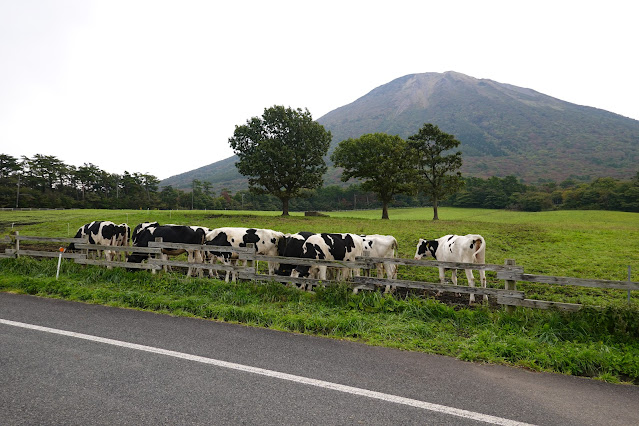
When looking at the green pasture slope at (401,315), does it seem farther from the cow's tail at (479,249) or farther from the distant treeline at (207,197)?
the distant treeline at (207,197)

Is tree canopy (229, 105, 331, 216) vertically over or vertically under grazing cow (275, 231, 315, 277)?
over

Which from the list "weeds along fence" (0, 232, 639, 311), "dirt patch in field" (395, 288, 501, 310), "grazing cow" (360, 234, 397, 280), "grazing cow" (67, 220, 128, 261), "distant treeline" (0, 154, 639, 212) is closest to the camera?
"weeds along fence" (0, 232, 639, 311)

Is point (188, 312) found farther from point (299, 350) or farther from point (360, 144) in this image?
point (360, 144)

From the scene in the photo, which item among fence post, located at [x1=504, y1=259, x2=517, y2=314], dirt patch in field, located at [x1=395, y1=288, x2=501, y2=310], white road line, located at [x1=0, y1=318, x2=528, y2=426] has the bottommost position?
dirt patch in field, located at [x1=395, y1=288, x2=501, y2=310]

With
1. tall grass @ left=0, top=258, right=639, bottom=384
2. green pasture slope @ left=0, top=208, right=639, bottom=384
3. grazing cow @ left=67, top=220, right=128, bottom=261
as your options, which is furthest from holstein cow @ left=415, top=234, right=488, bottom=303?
grazing cow @ left=67, top=220, right=128, bottom=261

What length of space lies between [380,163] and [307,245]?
2918cm

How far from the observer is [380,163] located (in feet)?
127

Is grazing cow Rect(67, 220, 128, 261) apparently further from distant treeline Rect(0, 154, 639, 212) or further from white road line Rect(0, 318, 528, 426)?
distant treeline Rect(0, 154, 639, 212)

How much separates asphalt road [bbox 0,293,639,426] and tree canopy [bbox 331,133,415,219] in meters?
34.2

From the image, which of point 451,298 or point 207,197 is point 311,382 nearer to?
point 451,298

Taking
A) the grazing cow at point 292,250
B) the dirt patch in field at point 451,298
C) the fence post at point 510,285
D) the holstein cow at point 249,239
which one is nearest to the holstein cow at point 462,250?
the dirt patch in field at point 451,298

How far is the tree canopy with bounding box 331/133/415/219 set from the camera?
38750 millimetres

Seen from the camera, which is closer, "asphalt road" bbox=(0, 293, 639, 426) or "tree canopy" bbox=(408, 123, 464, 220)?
"asphalt road" bbox=(0, 293, 639, 426)

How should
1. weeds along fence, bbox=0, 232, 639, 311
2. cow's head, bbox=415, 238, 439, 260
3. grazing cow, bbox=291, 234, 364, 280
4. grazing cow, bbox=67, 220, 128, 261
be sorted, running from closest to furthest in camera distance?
weeds along fence, bbox=0, 232, 639, 311 → grazing cow, bbox=291, 234, 364, 280 → cow's head, bbox=415, 238, 439, 260 → grazing cow, bbox=67, 220, 128, 261
